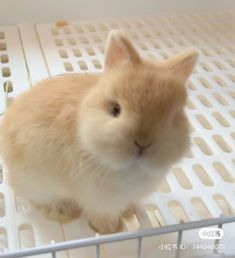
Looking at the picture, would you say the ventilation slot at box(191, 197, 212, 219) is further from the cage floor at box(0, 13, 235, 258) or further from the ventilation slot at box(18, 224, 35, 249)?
the ventilation slot at box(18, 224, 35, 249)

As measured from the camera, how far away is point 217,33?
171 centimetres

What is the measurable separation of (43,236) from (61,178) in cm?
13

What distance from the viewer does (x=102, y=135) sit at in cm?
73

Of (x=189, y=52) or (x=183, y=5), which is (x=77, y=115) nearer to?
(x=189, y=52)

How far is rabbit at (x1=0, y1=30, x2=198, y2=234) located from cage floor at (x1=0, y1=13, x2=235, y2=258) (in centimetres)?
6

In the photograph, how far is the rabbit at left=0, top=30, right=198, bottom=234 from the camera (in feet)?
2.34

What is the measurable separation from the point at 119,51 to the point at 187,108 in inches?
21.5

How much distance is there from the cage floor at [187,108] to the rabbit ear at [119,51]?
0.35m

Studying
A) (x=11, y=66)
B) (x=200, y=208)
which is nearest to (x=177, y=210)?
(x=200, y=208)

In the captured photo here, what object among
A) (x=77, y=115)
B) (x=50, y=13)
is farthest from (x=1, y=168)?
(x=50, y=13)

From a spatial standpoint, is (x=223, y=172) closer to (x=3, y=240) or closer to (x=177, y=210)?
(x=177, y=210)

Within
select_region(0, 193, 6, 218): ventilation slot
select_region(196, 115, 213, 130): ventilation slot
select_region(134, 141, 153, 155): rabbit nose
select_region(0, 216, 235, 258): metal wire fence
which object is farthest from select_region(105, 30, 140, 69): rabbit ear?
select_region(196, 115, 213, 130): ventilation slot

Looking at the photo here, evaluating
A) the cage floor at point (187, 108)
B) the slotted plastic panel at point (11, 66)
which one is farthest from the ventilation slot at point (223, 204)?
the slotted plastic panel at point (11, 66)

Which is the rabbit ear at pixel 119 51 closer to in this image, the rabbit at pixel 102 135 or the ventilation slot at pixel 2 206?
the rabbit at pixel 102 135
